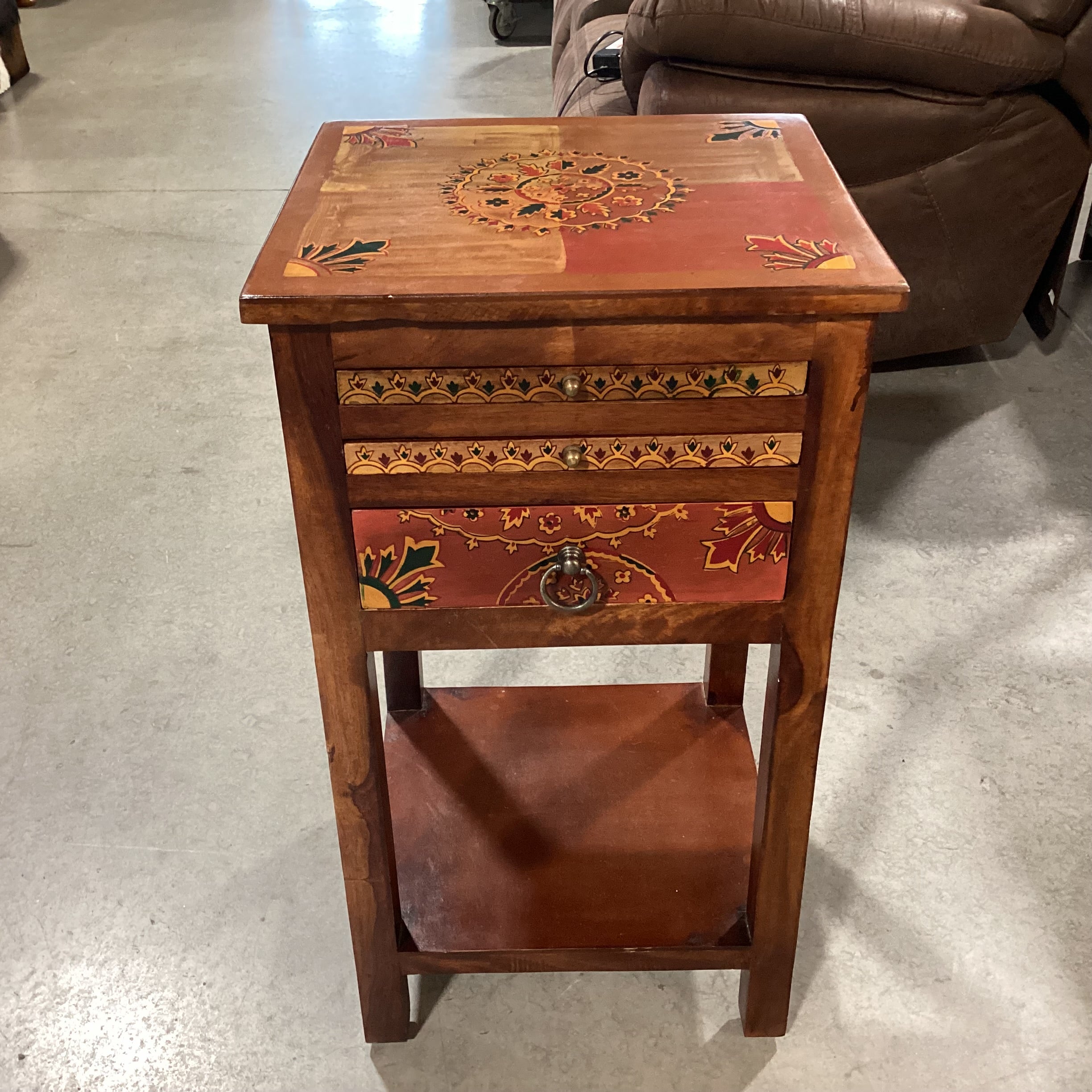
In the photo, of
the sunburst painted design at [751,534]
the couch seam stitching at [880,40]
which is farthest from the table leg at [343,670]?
the couch seam stitching at [880,40]

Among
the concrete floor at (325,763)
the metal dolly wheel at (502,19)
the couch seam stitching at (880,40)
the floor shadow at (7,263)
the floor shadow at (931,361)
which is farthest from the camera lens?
the metal dolly wheel at (502,19)

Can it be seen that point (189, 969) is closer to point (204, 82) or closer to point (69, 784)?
point (69, 784)

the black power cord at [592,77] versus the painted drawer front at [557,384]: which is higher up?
the painted drawer front at [557,384]

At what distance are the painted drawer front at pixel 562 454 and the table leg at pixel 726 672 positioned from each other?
526 millimetres

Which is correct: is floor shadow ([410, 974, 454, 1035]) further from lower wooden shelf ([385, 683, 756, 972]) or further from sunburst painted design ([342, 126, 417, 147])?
sunburst painted design ([342, 126, 417, 147])

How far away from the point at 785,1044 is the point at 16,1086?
0.73m

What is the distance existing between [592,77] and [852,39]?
0.72m

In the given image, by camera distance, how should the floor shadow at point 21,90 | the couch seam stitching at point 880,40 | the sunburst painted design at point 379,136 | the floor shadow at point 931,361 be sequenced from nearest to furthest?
the sunburst painted design at point 379,136, the couch seam stitching at point 880,40, the floor shadow at point 931,361, the floor shadow at point 21,90

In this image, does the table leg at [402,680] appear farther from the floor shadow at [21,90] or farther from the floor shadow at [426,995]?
the floor shadow at [21,90]

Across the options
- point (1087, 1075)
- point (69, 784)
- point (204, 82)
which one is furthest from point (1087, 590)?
point (204, 82)

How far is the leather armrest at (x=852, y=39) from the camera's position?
1.67 m

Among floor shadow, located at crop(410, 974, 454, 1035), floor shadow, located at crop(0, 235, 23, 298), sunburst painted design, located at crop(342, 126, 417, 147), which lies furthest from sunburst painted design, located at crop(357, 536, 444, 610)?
floor shadow, located at crop(0, 235, 23, 298)

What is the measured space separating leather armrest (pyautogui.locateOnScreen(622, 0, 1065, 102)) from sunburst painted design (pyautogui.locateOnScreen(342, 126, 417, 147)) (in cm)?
81

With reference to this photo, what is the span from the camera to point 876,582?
5.57ft
